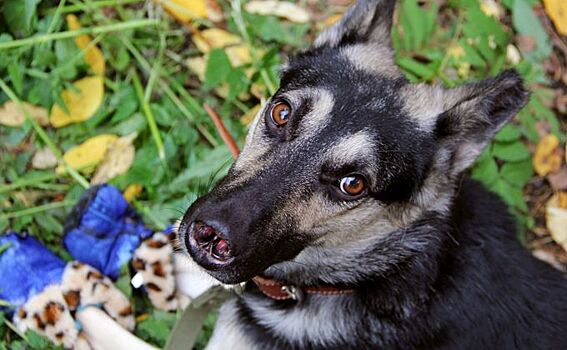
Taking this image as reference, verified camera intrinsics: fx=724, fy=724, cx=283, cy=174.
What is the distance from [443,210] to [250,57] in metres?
2.13

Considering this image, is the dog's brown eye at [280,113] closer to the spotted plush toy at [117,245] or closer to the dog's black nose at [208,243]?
the dog's black nose at [208,243]

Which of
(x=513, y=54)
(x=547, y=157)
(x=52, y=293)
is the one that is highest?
(x=513, y=54)

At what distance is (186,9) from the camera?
503cm

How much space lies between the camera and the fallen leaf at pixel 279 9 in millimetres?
5182

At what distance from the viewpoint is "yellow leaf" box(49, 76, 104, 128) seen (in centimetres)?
466

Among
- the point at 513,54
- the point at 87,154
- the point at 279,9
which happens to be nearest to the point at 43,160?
the point at 87,154

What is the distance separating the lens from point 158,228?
177 inches

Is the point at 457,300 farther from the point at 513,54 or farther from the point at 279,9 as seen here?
the point at 279,9

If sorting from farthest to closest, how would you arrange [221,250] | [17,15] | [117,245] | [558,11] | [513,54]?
[558,11] → [513,54] → [17,15] → [117,245] → [221,250]

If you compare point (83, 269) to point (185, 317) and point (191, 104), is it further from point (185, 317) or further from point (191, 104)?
point (191, 104)

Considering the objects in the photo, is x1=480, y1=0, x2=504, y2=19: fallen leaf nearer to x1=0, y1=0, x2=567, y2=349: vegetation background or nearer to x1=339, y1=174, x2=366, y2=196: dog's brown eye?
x1=0, y1=0, x2=567, y2=349: vegetation background

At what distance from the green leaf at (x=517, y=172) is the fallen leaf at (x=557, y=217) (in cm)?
32

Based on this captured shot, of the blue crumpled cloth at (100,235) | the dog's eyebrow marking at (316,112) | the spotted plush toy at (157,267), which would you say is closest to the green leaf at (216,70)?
the blue crumpled cloth at (100,235)

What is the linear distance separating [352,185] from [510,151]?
213 centimetres
